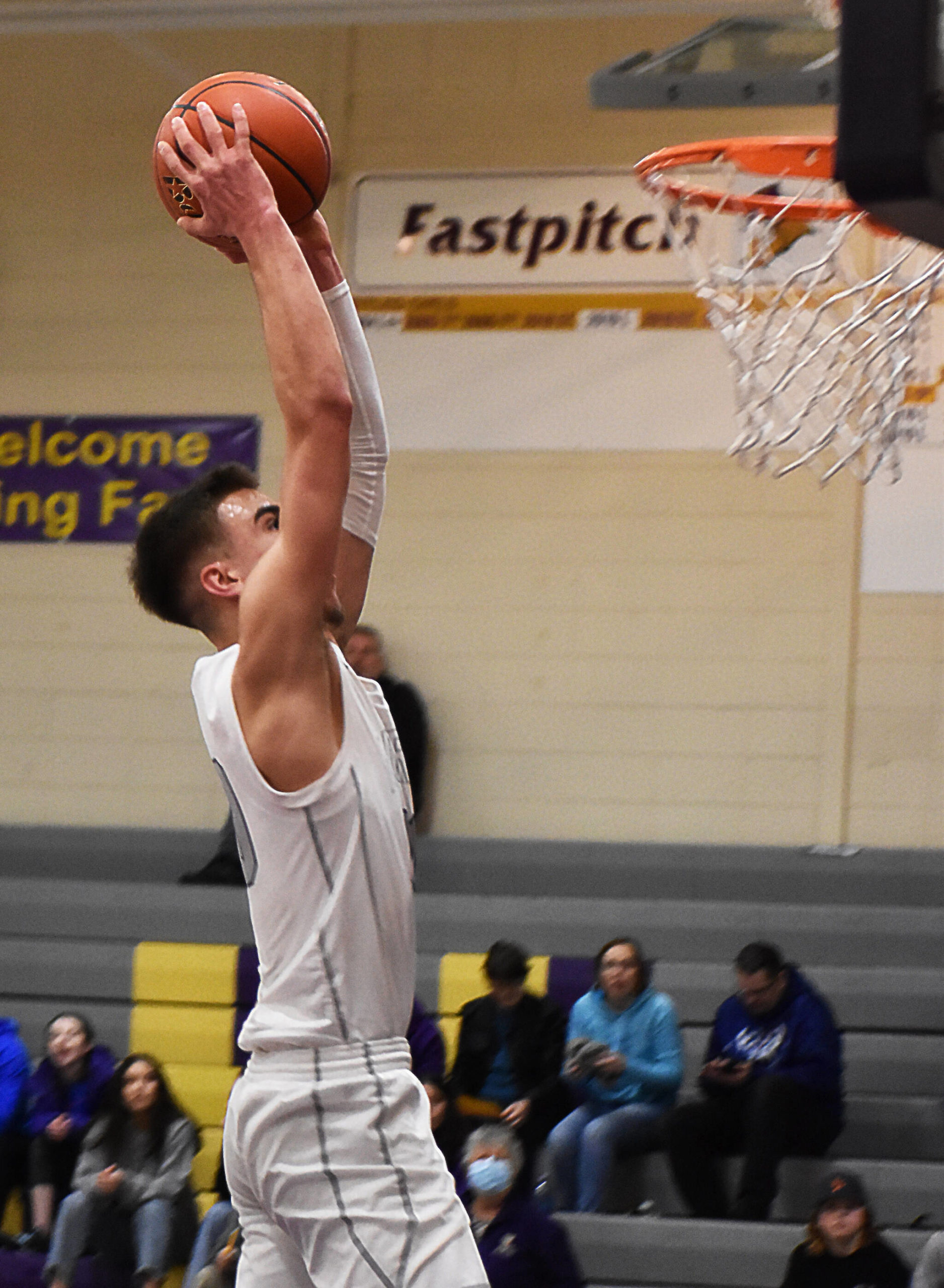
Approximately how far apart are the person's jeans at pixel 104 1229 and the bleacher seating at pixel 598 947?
68 centimetres

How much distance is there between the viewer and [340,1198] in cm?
236

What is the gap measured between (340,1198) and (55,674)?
7016mm

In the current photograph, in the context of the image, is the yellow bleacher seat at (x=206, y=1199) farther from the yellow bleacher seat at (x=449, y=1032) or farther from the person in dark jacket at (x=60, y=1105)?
the yellow bleacher seat at (x=449, y=1032)

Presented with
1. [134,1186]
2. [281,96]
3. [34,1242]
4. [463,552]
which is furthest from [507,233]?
[281,96]

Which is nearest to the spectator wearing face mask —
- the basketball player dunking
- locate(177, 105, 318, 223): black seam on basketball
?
the basketball player dunking

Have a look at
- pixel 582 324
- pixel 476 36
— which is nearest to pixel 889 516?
pixel 582 324

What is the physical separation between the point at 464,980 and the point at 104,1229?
1821 mm

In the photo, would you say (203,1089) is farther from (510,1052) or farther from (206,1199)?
(510,1052)

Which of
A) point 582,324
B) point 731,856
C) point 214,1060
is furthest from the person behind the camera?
point 582,324

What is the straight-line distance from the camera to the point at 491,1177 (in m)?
5.43

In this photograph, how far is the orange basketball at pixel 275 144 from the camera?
2.69 metres

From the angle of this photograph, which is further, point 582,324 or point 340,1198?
point 582,324

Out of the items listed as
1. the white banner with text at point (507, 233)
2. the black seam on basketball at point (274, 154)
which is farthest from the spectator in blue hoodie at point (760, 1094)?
the black seam on basketball at point (274, 154)

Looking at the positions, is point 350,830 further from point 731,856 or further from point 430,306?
point 430,306
